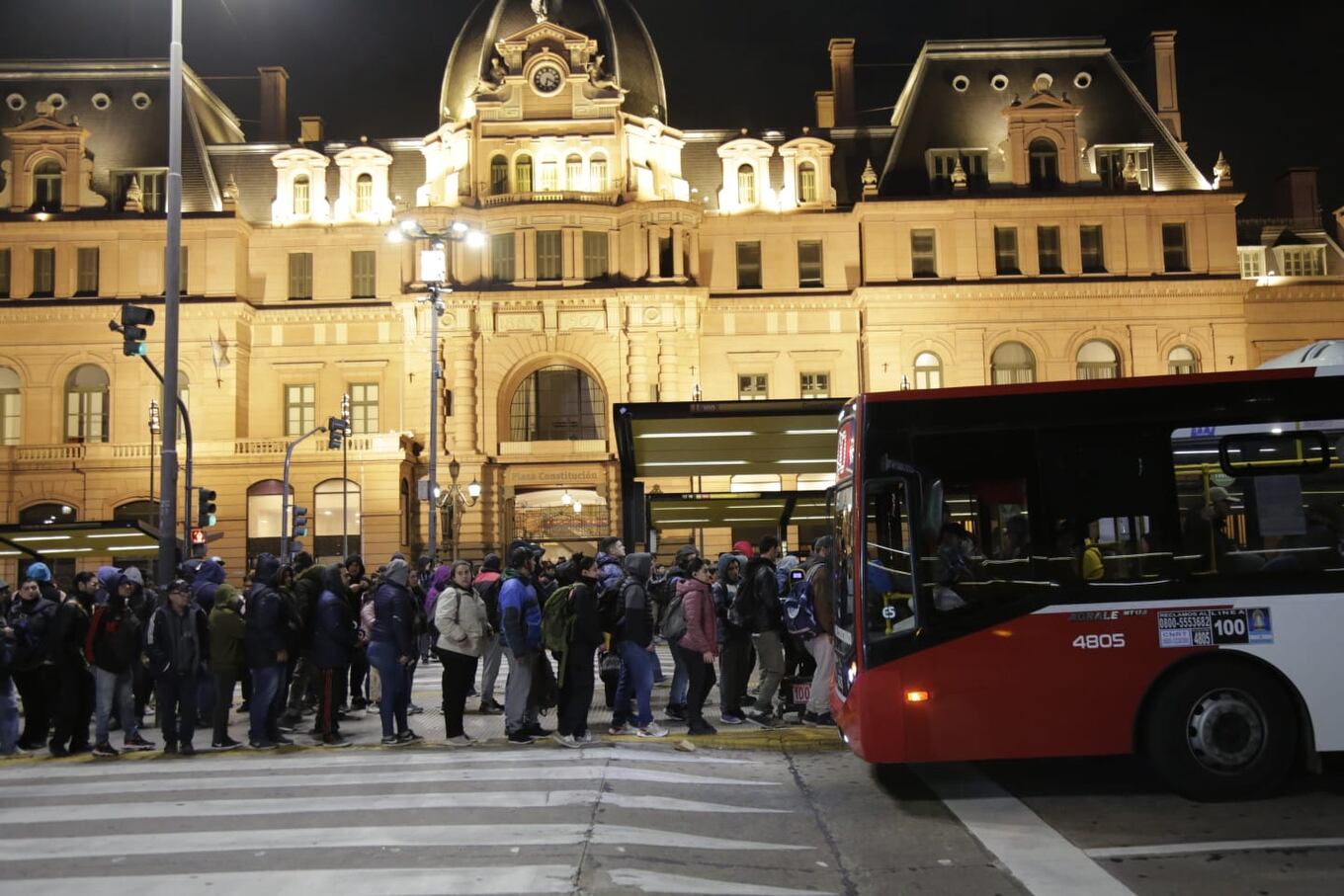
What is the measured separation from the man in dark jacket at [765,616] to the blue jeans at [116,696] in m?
6.92

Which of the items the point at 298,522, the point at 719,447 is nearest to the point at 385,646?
the point at 719,447

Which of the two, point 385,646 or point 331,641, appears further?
point 331,641

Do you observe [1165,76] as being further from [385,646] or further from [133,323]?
[385,646]

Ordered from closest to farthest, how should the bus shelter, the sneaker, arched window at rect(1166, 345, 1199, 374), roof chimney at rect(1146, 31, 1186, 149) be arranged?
the sneaker, the bus shelter, arched window at rect(1166, 345, 1199, 374), roof chimney at rect(1146, 31, 1186, 149)

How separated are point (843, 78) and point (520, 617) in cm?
4630

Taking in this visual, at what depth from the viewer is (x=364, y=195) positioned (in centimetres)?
5169

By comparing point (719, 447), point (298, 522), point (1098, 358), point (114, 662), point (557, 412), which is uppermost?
point (1098, 358)

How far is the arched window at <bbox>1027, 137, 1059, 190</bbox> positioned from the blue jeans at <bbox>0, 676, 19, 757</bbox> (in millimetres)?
44129

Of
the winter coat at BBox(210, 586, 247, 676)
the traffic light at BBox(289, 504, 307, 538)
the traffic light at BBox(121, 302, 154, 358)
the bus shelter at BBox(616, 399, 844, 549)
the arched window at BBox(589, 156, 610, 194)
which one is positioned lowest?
the winter coat at BBox(210, 586, 247, 676)

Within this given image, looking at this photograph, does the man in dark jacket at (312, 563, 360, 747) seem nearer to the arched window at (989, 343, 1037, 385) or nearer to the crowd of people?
the crowd of people

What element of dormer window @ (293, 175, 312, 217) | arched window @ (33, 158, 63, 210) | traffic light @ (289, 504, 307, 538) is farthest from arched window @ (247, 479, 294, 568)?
arched window @ (33, 158, 63, 210)

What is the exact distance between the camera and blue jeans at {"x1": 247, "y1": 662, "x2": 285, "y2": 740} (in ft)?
44.8

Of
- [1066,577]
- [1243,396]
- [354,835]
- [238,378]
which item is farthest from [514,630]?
[238,378]

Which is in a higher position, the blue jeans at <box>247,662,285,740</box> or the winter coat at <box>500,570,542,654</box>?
the winter coat at <box>500,570,542,654</box>
